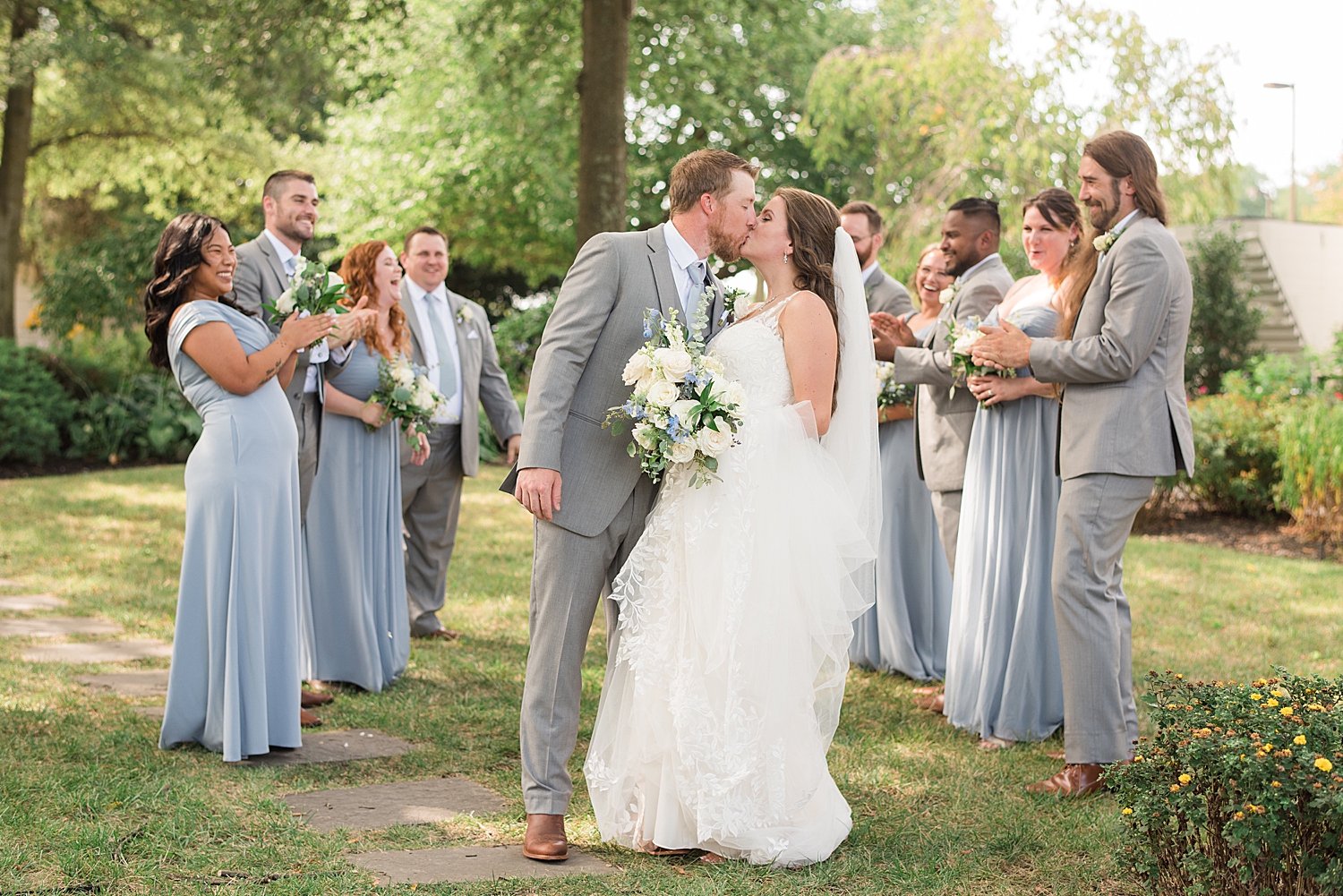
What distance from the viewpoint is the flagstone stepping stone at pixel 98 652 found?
674 centimetres

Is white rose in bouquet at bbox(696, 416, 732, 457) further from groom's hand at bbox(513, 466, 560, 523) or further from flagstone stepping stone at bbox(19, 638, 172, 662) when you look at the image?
flagstone stepping stone at bbox(19, 638, 172, 662)

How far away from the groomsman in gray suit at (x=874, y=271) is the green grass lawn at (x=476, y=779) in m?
2.31

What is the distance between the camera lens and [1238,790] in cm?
322

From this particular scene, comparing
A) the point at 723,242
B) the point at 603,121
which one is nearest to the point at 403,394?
the point at 723,242

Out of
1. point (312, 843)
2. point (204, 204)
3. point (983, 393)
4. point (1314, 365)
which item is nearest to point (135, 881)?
point (312, 843)

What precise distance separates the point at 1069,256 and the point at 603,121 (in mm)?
5592

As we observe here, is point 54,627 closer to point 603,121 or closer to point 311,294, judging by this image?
point 311,294

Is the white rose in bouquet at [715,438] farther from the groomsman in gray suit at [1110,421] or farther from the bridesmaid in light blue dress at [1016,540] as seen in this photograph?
the bridesmaid in light blue dress at [1016,540]

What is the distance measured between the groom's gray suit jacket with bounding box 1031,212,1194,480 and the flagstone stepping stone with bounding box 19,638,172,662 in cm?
536

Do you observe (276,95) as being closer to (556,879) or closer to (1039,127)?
(1039,127)

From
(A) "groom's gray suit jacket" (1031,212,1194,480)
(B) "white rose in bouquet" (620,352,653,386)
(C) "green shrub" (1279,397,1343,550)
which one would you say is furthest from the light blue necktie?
(C) "green shrub" (1279,397,1343,550)

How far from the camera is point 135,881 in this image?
12.2 ft

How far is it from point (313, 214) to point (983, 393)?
3841 millimetres

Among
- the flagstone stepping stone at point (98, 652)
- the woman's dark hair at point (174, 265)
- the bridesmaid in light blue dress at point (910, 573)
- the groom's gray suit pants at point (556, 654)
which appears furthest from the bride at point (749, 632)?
the flagstone stepping stone at point (98, 652)
